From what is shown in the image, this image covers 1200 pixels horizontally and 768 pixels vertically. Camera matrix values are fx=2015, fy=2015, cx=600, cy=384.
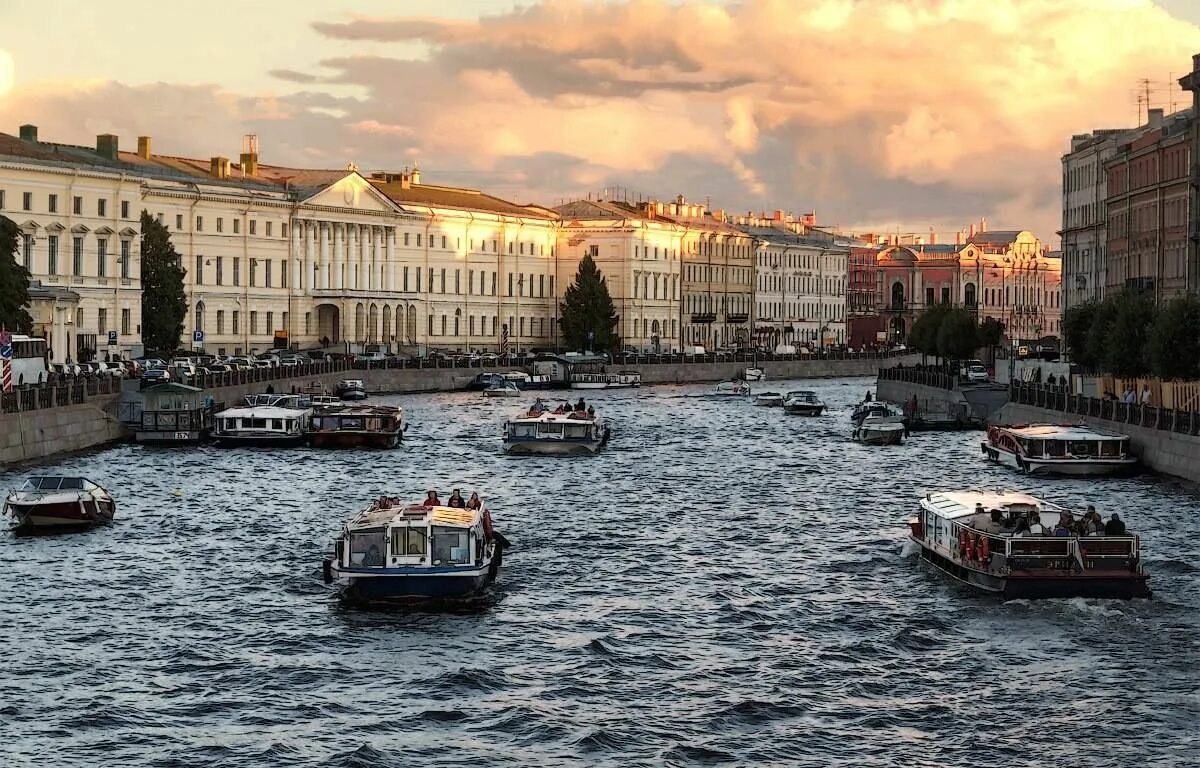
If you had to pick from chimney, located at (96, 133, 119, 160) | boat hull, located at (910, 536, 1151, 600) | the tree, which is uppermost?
chimney, located at (96, 133, 119, 160)

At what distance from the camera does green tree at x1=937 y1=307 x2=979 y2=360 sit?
98.9 meters

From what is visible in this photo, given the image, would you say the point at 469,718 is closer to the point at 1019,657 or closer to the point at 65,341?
the point at 1019,657

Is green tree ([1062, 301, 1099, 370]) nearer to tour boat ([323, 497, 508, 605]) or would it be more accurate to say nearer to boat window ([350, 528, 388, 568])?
tour boat ([323, 497, 508, 605])

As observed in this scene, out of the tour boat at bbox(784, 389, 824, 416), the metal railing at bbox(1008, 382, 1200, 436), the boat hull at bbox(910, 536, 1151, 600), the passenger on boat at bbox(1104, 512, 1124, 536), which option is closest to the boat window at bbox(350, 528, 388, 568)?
the boat hull at bbox(910, 536, 1151, 600)

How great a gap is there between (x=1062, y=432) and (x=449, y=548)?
92.5 ft

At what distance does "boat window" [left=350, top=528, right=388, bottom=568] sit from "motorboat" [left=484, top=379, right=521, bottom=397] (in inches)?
2615

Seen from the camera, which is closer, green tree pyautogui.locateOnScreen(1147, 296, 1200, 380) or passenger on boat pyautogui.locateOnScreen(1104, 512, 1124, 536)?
passenger on boat pyautogui.locateOnScreen(1104, 512, 1124, 536)

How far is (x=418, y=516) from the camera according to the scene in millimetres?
33188

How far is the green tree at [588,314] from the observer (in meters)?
127

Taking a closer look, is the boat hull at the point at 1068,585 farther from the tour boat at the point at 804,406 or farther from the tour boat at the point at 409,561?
the tour boat at the point at 804,406

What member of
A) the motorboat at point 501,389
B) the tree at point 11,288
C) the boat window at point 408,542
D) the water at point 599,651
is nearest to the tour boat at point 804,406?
the motorboat at point 501,389

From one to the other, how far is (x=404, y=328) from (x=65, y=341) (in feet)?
142

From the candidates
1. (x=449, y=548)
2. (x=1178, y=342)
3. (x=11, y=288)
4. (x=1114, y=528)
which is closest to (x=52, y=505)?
(x=449, y=548)

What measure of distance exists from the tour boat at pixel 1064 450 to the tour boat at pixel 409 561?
83.2 ft
